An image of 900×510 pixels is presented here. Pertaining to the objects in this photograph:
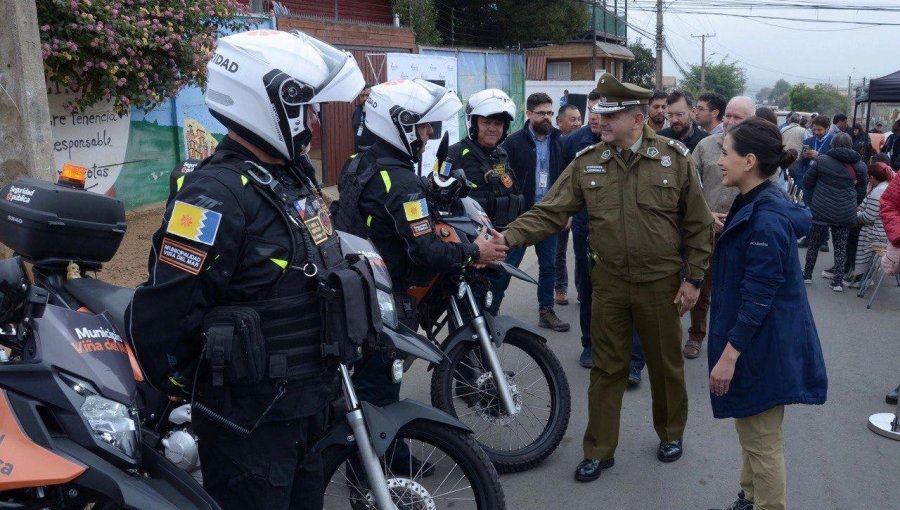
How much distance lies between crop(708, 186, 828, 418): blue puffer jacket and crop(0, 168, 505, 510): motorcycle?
3.75 ft

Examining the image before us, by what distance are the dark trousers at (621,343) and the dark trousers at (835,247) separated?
18.4 feet

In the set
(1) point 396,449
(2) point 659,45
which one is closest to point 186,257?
(1) point 396,449

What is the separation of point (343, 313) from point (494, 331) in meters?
1.84

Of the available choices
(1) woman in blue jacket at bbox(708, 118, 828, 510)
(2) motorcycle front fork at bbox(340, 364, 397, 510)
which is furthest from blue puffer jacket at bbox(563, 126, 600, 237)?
(2) motorcycle front fork at bbox(340, 364, 397, 510)

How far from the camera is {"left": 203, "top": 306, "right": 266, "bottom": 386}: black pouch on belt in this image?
2250mm

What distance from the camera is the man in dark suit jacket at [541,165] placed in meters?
6.83

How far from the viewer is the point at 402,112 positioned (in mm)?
3910

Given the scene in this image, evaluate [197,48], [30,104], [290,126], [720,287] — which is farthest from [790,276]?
[197,48]

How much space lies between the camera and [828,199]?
9.14 meters

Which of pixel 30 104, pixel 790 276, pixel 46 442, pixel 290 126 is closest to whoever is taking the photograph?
pixel 46 442

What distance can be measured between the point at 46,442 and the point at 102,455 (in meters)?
0.17

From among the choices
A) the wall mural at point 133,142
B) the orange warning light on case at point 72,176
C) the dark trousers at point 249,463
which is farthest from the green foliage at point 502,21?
the dark trousers at point 249,463

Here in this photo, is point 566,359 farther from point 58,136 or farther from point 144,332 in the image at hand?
point 58,136

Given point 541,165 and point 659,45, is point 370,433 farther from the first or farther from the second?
point 659,45
